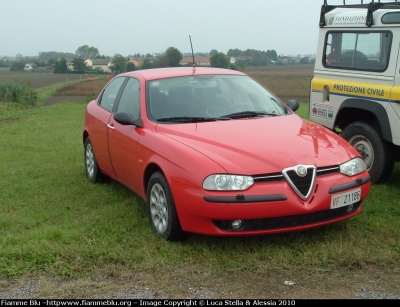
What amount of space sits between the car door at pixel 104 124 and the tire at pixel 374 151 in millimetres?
3075

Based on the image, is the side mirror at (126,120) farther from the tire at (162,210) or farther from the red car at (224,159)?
the tire at (162,210)

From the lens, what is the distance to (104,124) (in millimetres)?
6652

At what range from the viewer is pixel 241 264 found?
4.40 meters

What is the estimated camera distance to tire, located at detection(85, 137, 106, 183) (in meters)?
7.23

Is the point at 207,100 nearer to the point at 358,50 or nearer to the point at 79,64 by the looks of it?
the point at 358,50

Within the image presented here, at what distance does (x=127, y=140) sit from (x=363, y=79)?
3.12 metres

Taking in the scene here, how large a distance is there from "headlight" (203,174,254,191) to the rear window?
3.05m

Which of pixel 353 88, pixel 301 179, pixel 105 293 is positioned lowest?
pixel 105 293

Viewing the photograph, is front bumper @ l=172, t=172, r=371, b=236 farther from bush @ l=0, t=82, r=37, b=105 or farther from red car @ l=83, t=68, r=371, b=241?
bush @ l=0, t=82, r=37, b=105

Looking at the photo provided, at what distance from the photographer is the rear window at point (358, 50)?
21.7 ft

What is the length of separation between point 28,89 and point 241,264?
81.1 ft

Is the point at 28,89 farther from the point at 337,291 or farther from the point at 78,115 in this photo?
the point at 337,291

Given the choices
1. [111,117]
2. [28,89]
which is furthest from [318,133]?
[28,89]

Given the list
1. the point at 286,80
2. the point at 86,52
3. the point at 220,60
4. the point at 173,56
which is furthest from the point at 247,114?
the point at 86,52
